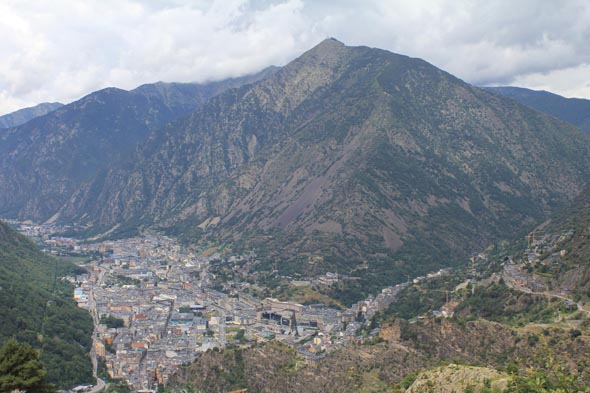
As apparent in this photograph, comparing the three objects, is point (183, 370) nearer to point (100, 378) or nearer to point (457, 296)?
point (100, 378)

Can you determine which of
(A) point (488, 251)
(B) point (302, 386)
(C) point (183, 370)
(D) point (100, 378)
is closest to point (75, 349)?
(D) point (100, 378)

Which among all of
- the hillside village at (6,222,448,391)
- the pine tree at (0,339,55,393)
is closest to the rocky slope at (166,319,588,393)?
the hillside village at (6,222,448,391)

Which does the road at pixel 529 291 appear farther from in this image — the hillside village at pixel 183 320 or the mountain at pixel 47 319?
the mountain at pixel 47 319

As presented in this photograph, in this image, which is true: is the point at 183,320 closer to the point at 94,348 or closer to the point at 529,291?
the point at 94,348

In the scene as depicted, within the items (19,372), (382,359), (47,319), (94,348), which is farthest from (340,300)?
(19,372)

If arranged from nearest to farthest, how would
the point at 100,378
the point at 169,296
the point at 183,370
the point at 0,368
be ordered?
the point at 0,368 → the point at 183,370 → the point at 100,378 → the point at 169,296

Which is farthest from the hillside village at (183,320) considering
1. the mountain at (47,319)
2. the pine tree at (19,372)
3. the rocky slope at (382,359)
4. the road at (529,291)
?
the pine tree at (19,372)
